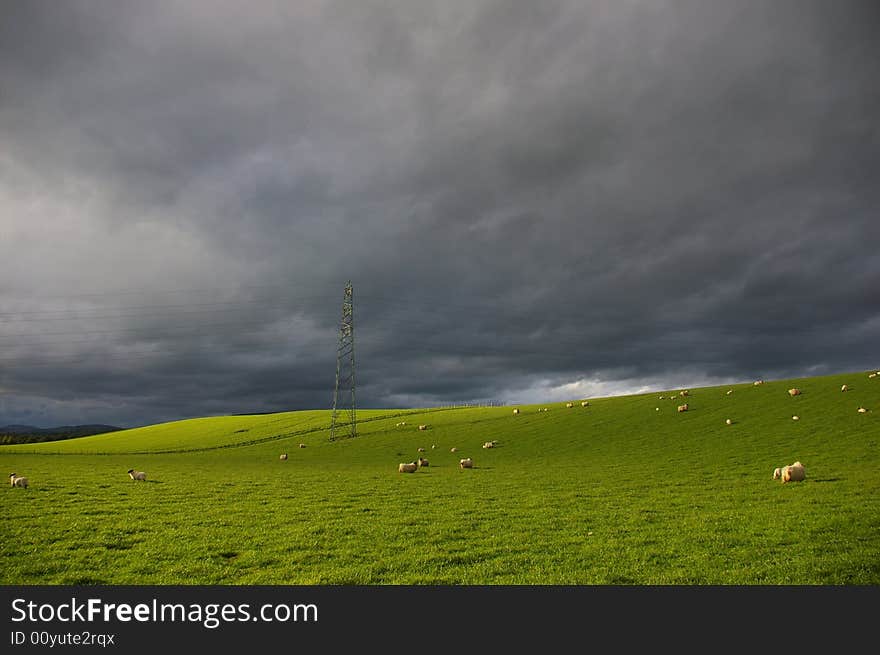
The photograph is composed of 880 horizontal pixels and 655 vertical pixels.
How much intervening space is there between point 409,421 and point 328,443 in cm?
2134

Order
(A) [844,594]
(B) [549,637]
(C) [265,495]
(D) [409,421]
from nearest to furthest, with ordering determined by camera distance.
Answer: (B) [549,637] < (A) [844,594] < (C) [265,495] < (D) [409,421]

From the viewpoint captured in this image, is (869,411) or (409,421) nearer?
(869,411)

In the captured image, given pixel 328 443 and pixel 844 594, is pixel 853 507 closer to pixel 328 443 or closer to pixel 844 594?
pixel 844 594

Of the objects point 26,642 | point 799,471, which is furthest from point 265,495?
point 799,471

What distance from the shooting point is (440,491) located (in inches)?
1097

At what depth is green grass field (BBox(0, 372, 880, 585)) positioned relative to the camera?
12625mm

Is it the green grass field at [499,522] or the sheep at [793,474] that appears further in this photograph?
the sheep at [793,474]

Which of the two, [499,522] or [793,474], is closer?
[499,522]

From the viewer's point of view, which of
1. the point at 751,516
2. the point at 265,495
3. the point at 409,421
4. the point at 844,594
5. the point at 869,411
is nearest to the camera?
the point at 844,594

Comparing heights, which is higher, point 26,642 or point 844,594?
point 26,642

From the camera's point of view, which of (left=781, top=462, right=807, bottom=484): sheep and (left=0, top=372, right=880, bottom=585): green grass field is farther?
(left=781, top=462, right=807, bottom=484): sheep

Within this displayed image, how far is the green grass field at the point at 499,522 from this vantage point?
12625 mm

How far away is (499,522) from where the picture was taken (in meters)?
18.8

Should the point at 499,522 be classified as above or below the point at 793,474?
above
